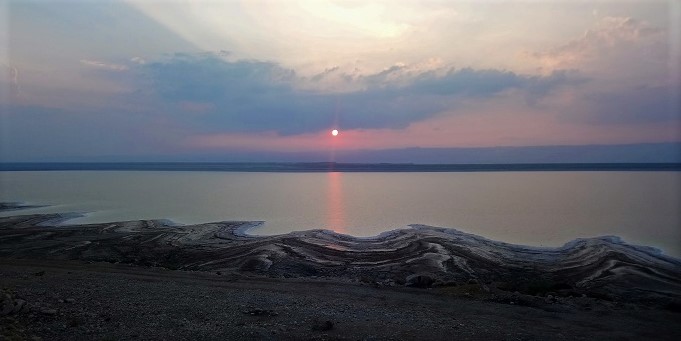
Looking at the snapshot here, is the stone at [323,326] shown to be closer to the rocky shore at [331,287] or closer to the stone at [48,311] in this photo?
the rocky shore at [331,287]

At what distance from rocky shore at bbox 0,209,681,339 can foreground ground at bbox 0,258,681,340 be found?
2.5 inches

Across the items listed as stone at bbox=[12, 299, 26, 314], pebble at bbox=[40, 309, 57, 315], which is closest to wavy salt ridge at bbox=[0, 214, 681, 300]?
pebble at bbox=[40, 309, 57, 315]

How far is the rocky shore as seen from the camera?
13969mm

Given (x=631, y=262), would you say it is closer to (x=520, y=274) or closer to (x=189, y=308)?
(x=520, y=274)

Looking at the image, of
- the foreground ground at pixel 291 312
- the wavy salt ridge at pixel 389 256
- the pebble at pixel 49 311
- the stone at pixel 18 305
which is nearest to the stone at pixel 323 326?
the foreground ground at pixel 291 312

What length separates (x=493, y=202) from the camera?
217 feet

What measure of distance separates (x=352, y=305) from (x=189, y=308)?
5.38m

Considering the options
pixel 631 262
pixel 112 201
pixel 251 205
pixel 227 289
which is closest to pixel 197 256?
pixel 227 289

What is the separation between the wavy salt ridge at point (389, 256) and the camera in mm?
23156

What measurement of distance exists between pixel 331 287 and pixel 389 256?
28.7ft

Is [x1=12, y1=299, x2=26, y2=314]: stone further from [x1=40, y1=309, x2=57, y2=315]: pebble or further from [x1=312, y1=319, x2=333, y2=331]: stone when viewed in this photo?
[x1=312, y1=319, x2=333, y2=331]: stone

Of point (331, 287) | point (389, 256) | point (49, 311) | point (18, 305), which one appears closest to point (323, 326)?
point (331, 287)

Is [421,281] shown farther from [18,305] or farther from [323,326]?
[18,305]

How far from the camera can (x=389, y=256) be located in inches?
1114
